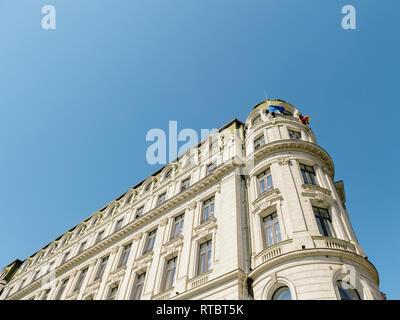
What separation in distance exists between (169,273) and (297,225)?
10.7m

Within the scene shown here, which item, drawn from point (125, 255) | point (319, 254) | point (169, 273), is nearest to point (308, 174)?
point (319, 254)

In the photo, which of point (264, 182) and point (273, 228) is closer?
point (273, 228)

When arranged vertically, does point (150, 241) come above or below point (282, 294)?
above

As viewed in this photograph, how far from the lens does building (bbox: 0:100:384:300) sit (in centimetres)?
1498

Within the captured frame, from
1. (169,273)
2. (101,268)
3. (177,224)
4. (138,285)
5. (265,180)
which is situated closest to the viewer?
(169,273)

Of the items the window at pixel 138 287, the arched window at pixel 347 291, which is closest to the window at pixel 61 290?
the window at pixel 138 287

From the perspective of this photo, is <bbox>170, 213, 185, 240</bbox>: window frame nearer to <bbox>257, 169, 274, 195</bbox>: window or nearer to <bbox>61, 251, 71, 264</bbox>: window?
<bbox>257, 169, 274, 195</bbox>: window

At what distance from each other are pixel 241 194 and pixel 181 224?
21.4ft

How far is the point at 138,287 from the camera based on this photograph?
2320 centimetres

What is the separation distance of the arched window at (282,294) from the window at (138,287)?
1159 cm

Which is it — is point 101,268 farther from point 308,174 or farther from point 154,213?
point 308,174

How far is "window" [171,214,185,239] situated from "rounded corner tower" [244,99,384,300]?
275 inches

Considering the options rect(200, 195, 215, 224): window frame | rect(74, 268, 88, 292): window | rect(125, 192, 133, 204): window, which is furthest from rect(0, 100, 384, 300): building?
rect(125, 192, 133, 204): window

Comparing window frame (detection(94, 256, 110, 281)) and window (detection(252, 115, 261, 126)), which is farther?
window (detection(252, 115, 261, 126))
